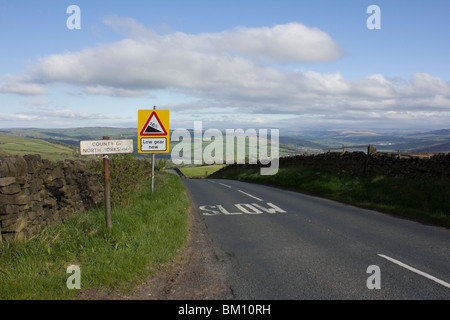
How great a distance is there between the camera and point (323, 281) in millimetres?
5336

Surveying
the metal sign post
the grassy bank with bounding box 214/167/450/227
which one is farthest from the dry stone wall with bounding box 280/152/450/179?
the metal sign post

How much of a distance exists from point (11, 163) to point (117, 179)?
3816 mm

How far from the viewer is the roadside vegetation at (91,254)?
499 cm

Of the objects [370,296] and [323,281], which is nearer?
[370,296]

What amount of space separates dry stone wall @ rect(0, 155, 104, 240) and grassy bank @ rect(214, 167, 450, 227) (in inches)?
444

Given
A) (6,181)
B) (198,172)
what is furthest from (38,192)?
(198,172)

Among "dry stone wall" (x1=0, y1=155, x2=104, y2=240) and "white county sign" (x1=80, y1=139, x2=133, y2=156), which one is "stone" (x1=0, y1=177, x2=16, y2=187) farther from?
"white county sign" (x1=80, y1=139, x2=133, y2=156)

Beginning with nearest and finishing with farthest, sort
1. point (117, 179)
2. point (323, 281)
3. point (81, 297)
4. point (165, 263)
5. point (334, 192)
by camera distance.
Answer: point (81, 297)
point (323, 281)
point (165, 263)
point (117, 179)
point (334, 192)

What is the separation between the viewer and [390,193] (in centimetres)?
1456

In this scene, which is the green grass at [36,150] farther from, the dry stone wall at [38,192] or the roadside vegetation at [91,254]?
the roadside vegetation at [91,254]

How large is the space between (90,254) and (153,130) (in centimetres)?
663

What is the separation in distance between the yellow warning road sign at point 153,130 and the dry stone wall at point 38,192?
2.08 metres
